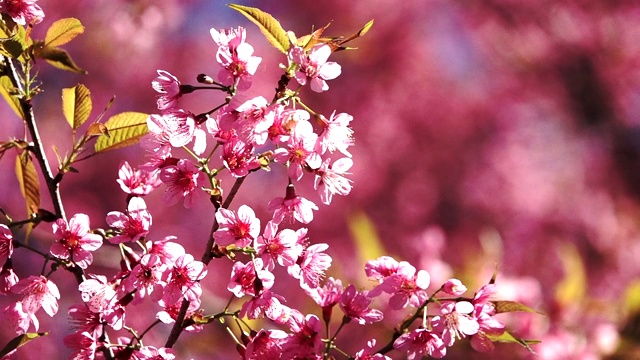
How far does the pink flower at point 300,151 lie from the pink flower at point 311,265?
9cm

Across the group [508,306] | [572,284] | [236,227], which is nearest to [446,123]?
[572,284]

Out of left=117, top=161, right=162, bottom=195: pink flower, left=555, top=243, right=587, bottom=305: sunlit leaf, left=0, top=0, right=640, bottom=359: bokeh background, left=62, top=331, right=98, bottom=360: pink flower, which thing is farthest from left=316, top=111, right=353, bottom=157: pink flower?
left=0, top=0, right=640, bottom=359: bokeh background

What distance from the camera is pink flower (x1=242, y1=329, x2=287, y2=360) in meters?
0.84

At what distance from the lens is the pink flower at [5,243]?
82 cm

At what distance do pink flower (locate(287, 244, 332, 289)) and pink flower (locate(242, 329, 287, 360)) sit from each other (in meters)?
0.06

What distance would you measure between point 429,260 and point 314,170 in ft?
4.51

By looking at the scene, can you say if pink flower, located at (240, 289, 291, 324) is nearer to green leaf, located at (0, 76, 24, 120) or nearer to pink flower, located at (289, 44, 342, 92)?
pink flower, located at (289, 44, 342, 92)

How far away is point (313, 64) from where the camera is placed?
85 cm

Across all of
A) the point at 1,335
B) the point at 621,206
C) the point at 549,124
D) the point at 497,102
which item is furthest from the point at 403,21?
the point at 1,335

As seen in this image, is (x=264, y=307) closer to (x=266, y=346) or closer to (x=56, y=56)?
(x=266, y=346)

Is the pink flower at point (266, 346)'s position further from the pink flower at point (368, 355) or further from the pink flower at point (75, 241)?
the pink flower at point (75, 241)

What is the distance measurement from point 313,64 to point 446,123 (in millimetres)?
4341

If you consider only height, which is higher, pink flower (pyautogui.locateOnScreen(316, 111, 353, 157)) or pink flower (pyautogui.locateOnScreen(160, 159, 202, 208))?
pink flower (pyautogui.locateOnScreen(316, 111, 353, 157))

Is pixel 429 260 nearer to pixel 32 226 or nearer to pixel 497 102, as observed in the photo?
pixel 32 226
